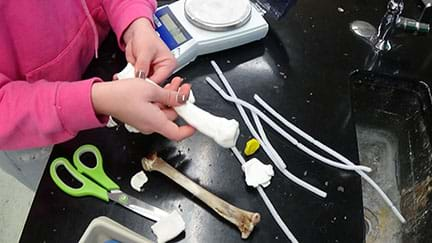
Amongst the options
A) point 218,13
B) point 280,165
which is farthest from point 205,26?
point 280,165

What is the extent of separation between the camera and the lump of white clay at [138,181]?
0.61m

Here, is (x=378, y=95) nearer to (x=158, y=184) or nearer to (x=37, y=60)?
(x=158, y=184)

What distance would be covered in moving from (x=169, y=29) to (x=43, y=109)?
0.27 metres

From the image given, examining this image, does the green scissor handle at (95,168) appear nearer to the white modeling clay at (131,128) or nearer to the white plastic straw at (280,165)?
the white modeling clay at (131,128)

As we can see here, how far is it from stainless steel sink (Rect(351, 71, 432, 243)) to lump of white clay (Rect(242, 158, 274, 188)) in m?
0.27

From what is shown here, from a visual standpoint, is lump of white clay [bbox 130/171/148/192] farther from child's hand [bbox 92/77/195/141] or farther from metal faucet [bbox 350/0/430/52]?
metal faucet [bbox 350/0/430/52]

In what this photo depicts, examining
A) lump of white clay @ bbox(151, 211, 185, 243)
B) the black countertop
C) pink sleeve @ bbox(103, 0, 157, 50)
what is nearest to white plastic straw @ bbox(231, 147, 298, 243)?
the black countertop

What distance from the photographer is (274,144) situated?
0.67 meters

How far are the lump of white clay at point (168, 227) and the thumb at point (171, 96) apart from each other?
0.48ft

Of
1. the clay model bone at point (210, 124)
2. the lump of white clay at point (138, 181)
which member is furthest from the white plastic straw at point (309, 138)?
the lump of white clay at point (138, 181)

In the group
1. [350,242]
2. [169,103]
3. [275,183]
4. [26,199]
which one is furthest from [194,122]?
[26,199]

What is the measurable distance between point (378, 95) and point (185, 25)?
1.25 ft

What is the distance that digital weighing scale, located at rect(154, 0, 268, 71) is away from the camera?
733 millimetres

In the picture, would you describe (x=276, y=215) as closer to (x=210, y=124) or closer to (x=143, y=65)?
(x=210, y=124)
